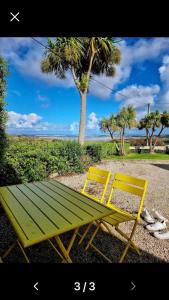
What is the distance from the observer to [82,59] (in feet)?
34.4

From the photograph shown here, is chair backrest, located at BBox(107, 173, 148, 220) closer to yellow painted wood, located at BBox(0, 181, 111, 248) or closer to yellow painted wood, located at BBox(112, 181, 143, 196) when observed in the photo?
yellow painted wood, located at BBox(112, 181, 143, 196)

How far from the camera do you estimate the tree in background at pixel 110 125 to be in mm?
16883

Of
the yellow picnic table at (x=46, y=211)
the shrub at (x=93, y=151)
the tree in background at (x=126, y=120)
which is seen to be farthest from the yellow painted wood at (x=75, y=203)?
the tree in background at (x=126, y=120)

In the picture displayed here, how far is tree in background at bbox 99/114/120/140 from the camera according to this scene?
16883 millimetres

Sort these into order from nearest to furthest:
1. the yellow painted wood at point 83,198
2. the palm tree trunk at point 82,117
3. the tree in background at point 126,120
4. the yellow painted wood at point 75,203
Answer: the yellow painted wood at point 75,203 < the yellow painted wood at point 83,198 < the palm tree trunk at point 82,117 < the tree in background at point 126,120

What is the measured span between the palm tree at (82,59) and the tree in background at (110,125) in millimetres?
6167

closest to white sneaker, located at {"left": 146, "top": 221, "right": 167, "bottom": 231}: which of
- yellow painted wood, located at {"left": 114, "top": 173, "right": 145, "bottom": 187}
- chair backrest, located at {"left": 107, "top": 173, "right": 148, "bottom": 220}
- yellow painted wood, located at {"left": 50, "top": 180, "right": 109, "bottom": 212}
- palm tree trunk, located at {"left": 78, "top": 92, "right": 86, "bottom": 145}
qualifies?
chair backrest, located at {"left": 107, "top": 173, "right": 148, "bottom": 220}

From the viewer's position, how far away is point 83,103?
1052 centimetres

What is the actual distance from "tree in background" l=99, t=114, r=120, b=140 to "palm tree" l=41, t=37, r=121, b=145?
6167 mm
